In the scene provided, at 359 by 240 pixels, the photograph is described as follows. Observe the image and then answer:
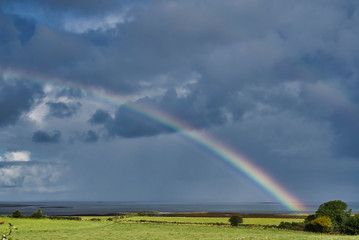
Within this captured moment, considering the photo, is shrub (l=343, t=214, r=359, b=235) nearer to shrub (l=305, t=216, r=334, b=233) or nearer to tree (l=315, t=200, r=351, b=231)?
tree (l=315, t=200, r=351, b=231)

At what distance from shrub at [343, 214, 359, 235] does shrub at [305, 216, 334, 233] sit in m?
2.96

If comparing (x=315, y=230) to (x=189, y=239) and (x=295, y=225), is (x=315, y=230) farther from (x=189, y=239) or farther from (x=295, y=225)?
(x=189, y=239)

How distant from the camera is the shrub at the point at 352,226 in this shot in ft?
208

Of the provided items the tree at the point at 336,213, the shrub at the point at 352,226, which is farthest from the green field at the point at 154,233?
the shrub at the point at 352,226

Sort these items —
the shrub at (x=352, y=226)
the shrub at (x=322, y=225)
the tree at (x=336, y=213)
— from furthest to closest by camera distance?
the tree at (x=336, y=213) → the shrub at (x=322, y=225) → the shrub at (x=352, y=226)

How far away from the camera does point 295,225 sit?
239ft

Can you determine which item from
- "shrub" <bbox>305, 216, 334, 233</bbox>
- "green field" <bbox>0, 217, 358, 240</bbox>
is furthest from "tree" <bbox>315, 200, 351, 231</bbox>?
"green field" <bbox>0, 217, 358, 240</bbox>

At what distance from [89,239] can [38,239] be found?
711 centimetres

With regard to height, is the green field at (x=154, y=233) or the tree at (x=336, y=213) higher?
the tree at (x=336, y=213)

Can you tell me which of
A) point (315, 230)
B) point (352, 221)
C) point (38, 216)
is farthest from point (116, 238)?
point (38, 216)

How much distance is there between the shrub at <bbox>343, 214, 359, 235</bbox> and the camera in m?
63.4

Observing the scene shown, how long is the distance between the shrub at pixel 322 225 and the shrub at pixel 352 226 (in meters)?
2.96

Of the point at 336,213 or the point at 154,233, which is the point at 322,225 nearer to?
the point at 336,213

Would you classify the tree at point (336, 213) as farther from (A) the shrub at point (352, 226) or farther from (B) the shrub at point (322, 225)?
(B) the shrub at point (322, 225)
